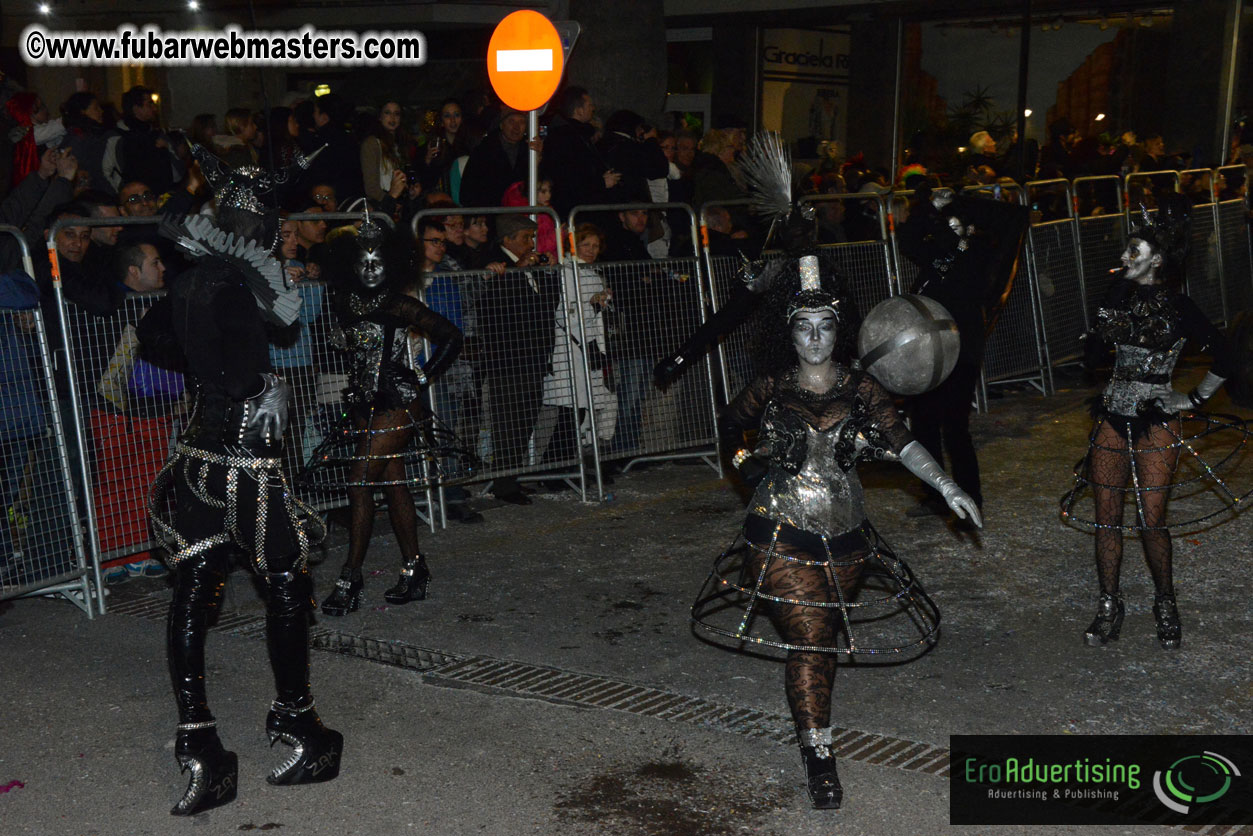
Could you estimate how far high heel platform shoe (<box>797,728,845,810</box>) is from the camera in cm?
479

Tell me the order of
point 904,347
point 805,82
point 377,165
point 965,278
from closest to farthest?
point 904,347 → point 965,278 → point 377,165 → point 805,82

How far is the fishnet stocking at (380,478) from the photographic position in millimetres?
7016

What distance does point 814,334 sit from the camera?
5.02 metres

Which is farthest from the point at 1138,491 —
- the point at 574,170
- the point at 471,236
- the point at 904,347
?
the point at 574,170

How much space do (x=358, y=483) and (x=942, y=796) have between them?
343 centimetres

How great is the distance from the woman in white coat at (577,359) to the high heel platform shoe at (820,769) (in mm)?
4908

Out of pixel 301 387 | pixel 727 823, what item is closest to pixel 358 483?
pixel 301 387

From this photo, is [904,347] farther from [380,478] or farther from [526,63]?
[526,63]

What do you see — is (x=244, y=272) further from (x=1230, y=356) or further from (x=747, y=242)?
(x=747, y=242)

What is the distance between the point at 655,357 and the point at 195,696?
18.6ft

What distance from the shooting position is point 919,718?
5.62 meters

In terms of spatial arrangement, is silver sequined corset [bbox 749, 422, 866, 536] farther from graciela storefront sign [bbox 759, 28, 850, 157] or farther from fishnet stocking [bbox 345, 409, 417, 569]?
graciela storefront sign [bbox 759, 28, 850, 157]

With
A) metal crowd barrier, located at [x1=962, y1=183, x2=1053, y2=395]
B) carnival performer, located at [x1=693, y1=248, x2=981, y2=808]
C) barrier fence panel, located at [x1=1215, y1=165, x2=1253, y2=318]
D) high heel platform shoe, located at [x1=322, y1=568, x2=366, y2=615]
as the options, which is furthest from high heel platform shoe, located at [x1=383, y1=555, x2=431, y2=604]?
barrier fence panel, located at [x1=1215, y1=165, x2=1253, y2=318]

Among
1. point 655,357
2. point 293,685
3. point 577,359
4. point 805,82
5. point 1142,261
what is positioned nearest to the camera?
point 293,685
